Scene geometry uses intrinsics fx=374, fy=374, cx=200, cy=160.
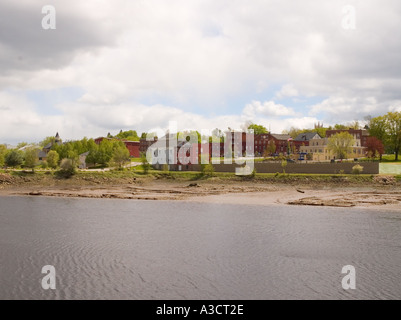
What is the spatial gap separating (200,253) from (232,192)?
4242 centimetres

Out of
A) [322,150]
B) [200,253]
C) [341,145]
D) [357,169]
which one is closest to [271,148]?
[322,150]

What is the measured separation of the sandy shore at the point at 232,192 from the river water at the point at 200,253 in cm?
913

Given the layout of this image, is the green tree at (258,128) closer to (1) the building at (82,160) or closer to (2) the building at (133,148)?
(2) the building at (133,148)

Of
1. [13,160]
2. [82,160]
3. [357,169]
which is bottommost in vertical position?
[357,169]

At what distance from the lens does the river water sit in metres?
21.5

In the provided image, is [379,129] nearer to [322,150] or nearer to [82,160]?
[322,150]

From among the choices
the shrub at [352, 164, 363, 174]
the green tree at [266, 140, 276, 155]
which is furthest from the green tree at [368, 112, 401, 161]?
the shrub at [352, 164, 363, 174]

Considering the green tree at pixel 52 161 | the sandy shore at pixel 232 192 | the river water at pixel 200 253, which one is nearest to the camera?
the river water at pixel 200 253

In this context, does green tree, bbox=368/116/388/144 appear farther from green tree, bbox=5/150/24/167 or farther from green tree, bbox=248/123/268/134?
green tree, bbox=5/150/24/167

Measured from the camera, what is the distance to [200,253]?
29.0 metres

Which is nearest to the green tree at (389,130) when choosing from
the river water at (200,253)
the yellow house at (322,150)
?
the yellow house at (322,150)

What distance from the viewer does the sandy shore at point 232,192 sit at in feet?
191

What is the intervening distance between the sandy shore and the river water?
30.0 feet

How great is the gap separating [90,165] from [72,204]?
5267 centimetres
